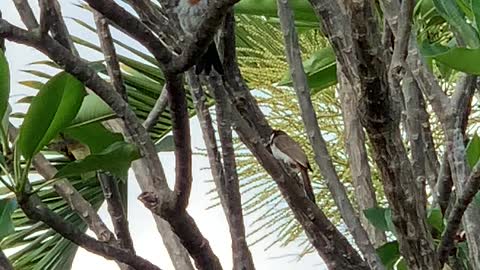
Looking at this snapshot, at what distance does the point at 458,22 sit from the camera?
94cm

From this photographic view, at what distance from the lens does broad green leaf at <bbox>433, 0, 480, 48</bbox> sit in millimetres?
935

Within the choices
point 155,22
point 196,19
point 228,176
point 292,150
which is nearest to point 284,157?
point 292,150

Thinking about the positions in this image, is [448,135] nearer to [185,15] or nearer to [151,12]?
[151,12]

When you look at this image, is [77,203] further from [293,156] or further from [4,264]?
[293,156]

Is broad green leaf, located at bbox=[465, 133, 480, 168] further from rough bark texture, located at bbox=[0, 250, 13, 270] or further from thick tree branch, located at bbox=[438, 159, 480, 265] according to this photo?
rough bark texture, located at bbox=[0, 250, 13, 270]

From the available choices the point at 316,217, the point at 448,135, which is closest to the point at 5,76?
the point at 316,217

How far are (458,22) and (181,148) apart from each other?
0.30 m

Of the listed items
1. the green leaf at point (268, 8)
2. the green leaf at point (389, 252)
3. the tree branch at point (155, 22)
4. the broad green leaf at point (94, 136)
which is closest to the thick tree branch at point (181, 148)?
the tree branch at point (155, 22)

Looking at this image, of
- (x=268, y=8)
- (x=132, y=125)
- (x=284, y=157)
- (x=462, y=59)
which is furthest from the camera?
(x=284, y=157)

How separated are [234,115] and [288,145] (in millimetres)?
818

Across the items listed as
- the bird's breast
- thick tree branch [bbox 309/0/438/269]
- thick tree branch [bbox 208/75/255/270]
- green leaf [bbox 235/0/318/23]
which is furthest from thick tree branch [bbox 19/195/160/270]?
the bird's breast

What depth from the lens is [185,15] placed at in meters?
1.71

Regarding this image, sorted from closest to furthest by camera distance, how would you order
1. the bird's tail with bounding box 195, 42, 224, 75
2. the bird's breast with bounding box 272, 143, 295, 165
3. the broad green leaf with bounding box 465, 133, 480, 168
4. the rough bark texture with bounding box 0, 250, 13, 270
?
the rough bark texture with bounding box 0, 250, 13, 270 → the broad green leaf with bounding box 465, 133, 480, 168 → the bird's tail with bounding box 195, 42, 224, 75 → the bird's breast with bounding box 272, 143, 295, 165

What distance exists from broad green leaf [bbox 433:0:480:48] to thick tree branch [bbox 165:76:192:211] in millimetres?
284
